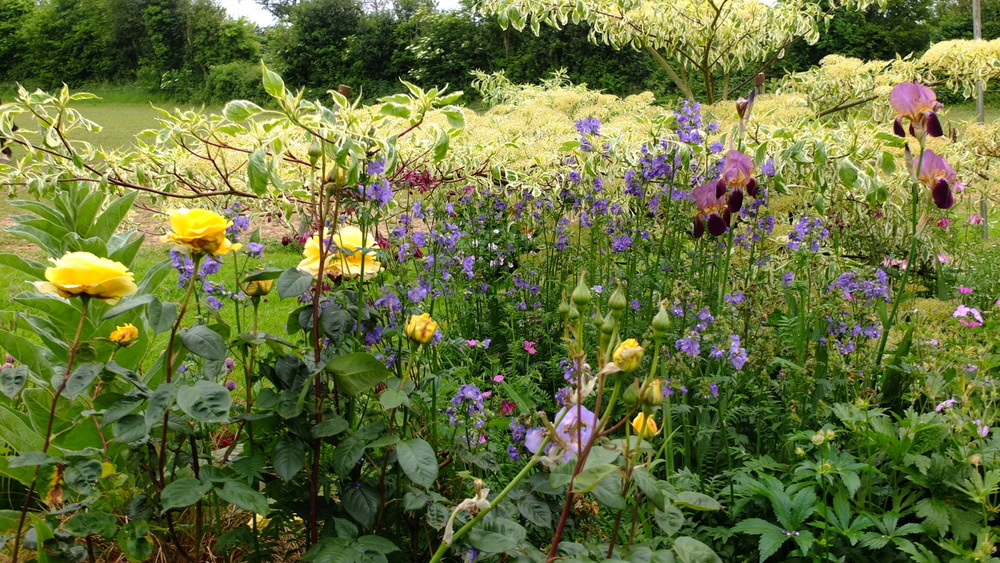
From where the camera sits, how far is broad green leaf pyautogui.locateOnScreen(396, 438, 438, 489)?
121cm

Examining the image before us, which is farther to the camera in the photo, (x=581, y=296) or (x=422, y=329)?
(x=422, y=329)

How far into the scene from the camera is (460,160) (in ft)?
8.61

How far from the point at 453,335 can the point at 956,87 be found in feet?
10.2

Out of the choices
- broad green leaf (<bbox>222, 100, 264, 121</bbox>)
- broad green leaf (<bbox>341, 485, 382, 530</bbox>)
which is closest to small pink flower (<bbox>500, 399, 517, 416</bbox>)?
broad green leaf (<bbox>341, 485, 382, 530</bbox>)

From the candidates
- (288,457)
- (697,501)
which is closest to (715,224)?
(697,501)

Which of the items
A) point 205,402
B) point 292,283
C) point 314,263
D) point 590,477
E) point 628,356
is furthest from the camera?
point 314,263

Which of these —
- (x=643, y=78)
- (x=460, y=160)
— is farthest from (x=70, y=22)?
(x=460, y=160)

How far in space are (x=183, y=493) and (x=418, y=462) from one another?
40 cm

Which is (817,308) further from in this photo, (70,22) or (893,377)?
(70,22)

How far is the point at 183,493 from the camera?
125cm

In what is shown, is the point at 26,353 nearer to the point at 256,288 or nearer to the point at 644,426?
the point at 256,288

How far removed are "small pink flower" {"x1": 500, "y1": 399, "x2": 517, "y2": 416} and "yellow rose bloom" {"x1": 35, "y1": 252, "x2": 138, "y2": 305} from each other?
3.66ft

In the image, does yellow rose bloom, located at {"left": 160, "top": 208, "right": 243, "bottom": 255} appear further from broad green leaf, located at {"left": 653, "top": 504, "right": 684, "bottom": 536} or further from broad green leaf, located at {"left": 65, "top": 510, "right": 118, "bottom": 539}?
broad green leaf, located at {"left": 653, "top": 504, "right": 684, "bottom": 536}

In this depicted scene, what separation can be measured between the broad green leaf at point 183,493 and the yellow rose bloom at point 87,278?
339 millimetres
